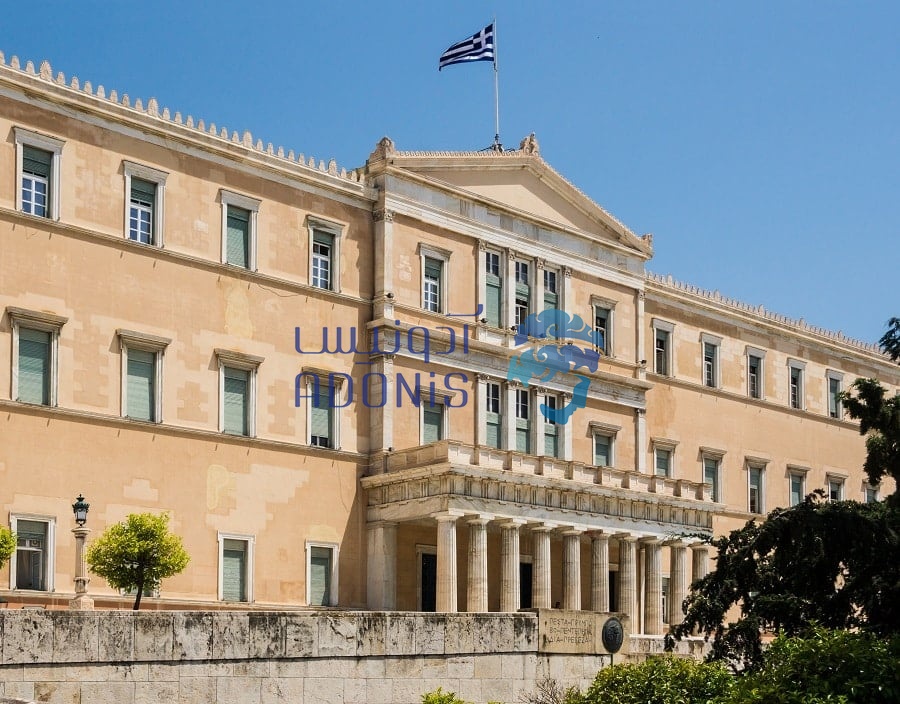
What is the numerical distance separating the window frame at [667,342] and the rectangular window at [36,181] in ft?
69.1

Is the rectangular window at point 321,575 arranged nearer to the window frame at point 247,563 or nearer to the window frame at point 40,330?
the window frame at point 247,563

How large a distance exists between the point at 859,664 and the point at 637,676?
2599mm

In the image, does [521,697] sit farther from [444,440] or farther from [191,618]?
[444,440]

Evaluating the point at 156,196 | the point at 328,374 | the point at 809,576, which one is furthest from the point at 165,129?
the point at 809,576

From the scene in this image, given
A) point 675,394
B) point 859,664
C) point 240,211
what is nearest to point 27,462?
point 240,211

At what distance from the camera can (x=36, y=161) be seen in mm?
30859

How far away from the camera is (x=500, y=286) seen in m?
39.9

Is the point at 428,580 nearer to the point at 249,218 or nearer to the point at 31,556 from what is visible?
the point at 249,218

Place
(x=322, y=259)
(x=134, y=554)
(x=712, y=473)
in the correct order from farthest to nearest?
(x=712, y=473) < (x=322, y=259) < (x=134, y=554)

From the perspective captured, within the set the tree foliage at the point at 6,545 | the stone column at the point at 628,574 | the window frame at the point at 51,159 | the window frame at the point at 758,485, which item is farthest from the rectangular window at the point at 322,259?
the window frame at the point at 758,485

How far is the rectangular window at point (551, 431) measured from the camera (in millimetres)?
40438

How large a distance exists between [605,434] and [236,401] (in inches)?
500

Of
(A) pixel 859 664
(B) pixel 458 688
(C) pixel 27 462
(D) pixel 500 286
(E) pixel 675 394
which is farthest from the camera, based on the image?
(E) pixel 675 394

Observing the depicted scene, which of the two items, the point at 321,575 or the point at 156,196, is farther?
the point at 321,575
